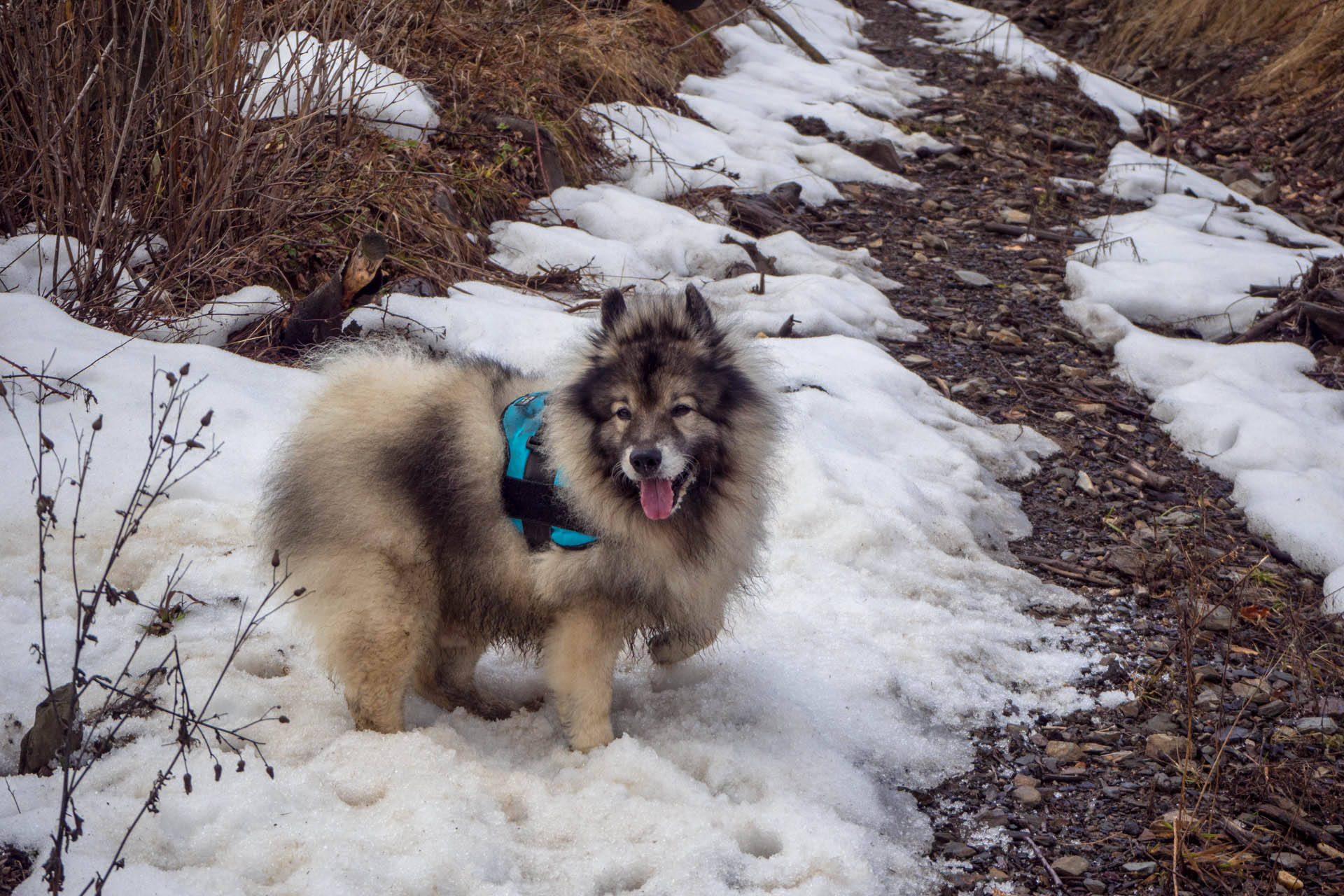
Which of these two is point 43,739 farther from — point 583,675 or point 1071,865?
point 1071,865

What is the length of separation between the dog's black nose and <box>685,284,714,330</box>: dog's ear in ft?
1.71

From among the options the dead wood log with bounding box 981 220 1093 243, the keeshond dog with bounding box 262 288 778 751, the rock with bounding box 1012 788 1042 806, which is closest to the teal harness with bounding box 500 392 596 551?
the keeshond dog with bounding box 262 288 778 751

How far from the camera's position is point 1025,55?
13.0 m

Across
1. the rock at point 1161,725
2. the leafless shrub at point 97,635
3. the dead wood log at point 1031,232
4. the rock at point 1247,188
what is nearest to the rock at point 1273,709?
the rock at point 1161,725

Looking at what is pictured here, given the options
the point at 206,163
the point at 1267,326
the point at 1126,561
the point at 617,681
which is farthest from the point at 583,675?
the point at 1267,326

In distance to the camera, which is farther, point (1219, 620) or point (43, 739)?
point (1219, 620)

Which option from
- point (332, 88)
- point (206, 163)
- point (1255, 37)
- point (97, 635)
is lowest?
point (97, 635)

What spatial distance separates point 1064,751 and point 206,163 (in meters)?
4.73

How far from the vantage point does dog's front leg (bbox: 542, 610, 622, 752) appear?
3322 mm

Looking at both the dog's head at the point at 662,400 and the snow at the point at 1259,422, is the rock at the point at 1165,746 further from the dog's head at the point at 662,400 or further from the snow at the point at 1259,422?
the dog's head at the point at 662,400

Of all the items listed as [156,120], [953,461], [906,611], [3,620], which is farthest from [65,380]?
[953,461]

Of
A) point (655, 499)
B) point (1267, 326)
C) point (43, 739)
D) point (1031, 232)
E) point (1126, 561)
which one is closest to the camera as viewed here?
point (43, 739)

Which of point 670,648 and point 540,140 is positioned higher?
point 540,140

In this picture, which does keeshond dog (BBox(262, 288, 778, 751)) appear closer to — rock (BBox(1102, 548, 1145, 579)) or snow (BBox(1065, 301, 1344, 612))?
rock (BBox(1102, 548, 1145, 579))
